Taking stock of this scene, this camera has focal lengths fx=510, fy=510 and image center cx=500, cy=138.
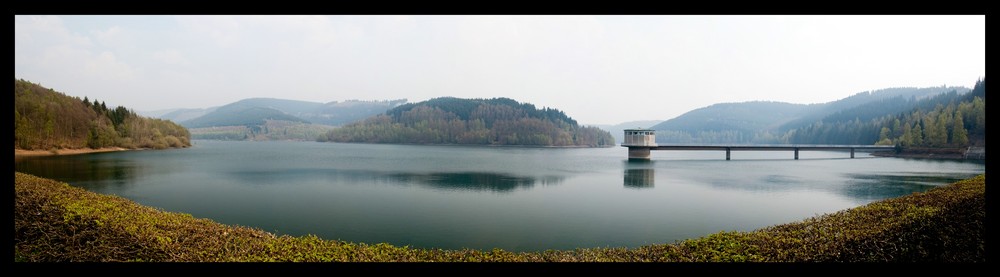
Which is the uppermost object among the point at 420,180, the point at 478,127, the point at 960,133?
the point at 478,127

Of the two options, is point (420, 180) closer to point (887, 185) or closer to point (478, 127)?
point (887, 185)

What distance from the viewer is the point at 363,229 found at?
47.3 feet

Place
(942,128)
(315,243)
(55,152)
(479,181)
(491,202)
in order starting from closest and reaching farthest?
(315,243)
(491,202)
(479,181)
(55,152)
(942,128)

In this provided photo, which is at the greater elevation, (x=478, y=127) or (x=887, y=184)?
(x=478, y=127)

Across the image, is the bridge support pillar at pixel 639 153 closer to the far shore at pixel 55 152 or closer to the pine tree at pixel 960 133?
the pine tree at pixel 960 133

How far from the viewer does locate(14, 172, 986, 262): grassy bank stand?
6.12 meters

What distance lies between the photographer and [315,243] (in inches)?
305

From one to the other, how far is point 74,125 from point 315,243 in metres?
63.6

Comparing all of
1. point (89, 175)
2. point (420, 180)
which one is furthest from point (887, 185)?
point (89, 175)

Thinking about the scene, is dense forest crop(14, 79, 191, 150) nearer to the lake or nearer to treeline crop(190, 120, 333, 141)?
the lake

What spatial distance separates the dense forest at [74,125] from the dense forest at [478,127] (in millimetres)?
58286

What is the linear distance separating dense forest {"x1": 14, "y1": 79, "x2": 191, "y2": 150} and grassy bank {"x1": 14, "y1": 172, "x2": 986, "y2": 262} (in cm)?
4899

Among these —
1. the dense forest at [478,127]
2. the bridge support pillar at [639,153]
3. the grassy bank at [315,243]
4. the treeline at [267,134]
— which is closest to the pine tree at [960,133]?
the bridge support pillar at [639,153]
